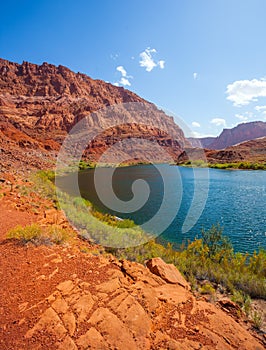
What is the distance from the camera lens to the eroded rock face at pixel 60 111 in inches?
4324

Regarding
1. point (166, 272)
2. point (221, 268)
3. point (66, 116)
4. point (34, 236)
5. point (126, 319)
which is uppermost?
point (66, 116)

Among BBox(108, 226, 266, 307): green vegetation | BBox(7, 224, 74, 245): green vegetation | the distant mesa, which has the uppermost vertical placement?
the distant mesa

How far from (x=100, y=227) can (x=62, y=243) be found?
423 centimetres

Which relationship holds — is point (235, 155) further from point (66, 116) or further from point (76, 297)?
point (66, 116)

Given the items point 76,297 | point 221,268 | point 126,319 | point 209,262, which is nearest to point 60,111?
point 209,262

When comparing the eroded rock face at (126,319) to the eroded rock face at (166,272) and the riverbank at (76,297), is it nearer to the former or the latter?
the riverbank at (76,297)

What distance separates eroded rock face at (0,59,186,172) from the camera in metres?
110

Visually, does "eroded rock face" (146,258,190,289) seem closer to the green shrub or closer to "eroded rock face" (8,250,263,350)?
"eroded rock face" (8,250,263,350)

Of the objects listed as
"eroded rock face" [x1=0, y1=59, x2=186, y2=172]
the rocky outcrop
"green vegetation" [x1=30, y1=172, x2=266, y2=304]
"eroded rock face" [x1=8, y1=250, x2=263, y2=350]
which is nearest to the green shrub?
"eroded rock face" [x1=8, y1=250, x2=263, y2=350]

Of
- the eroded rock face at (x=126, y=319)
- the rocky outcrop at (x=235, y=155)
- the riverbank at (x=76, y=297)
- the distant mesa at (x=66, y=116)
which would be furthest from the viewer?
the distant mesa at (x=66, y=116)

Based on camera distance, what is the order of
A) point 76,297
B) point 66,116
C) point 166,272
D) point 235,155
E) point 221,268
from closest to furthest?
point 76,297 → point 166,272 → point 221,268 → point 235,155 → point 66,116

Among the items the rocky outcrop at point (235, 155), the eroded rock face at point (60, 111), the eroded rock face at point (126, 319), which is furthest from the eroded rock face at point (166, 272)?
the eroded rock face at point (60, 111)

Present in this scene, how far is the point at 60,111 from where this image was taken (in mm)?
127500

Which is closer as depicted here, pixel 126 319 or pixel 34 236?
pixel 126 319
